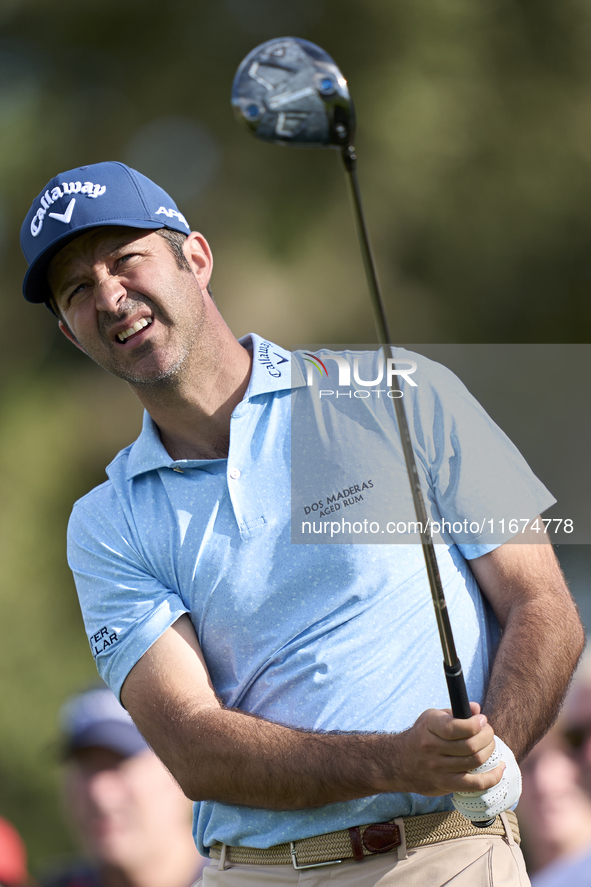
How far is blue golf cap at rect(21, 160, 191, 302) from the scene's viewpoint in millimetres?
1896

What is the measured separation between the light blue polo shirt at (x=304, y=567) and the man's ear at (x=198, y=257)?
14.3 inches

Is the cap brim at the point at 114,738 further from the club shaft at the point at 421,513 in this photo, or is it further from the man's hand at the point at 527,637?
the club shaft at the point at 421,513

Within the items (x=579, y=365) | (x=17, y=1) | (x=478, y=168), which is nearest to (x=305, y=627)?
(x=579, y=365)

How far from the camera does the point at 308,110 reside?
49.8 inches

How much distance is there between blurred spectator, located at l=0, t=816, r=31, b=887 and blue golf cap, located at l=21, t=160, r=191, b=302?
96.4 inches

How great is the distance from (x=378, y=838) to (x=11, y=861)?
105 inches

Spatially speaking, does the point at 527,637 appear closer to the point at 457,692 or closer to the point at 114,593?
the point at 457,692

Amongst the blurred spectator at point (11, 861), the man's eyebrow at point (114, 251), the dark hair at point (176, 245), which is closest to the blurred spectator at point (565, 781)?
the dark hair at point (176, 245)

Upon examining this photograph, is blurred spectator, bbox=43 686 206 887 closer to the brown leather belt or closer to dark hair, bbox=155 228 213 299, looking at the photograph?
the brown leather belt

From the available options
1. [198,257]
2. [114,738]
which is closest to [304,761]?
[198,257]

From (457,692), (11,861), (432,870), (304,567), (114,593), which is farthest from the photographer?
(11,861)

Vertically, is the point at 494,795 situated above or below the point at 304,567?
below

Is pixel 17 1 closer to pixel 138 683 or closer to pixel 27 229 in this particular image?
pixel 27 229

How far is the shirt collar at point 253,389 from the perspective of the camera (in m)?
1.89
